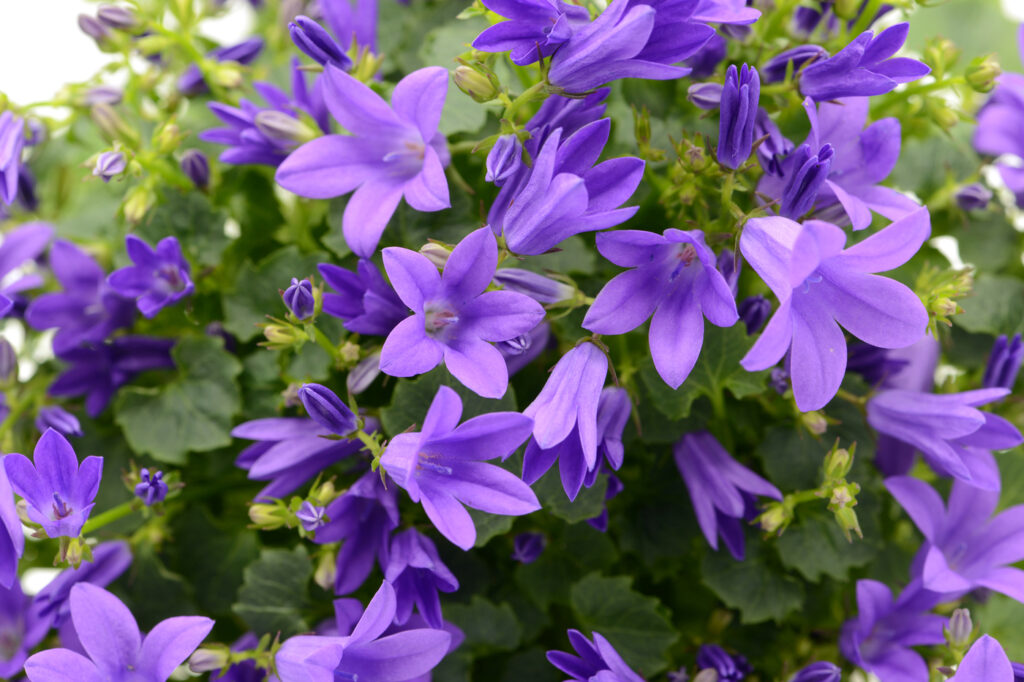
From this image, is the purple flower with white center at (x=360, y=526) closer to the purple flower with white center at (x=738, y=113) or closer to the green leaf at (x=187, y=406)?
the green leaf at (x=187, y=406)

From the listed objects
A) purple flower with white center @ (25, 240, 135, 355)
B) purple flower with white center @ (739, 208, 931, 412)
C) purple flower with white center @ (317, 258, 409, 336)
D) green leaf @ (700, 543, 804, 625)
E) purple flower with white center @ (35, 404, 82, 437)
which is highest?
purple flower with white center @ (739, 208, 931, 412)

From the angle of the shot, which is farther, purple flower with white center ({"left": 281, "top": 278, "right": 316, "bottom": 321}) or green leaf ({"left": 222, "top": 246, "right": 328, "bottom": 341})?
green leaf ({"left": 222, "top": 246, "right": 328, "bottom": 341})

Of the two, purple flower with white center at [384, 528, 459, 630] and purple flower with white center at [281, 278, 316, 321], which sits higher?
purple flower with white center at [281, 278, 316, 321]

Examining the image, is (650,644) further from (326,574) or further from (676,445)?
(326,574)

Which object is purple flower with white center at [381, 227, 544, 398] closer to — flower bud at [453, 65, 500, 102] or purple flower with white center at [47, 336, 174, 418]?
flower bud at [453, 65, 500, 102]

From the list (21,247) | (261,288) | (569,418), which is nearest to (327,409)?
(569,418)

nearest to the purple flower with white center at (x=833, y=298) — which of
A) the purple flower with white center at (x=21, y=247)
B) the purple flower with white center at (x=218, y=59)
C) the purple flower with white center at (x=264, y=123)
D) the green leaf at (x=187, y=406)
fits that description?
the purple flower with white center at (x=264, y=123)

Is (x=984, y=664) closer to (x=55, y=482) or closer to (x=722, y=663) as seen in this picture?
(x=722, y=663)

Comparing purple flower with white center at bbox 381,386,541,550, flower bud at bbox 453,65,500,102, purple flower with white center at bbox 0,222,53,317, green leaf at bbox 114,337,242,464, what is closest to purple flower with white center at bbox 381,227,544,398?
purple flower with white center at bbox 381,386,541,550
